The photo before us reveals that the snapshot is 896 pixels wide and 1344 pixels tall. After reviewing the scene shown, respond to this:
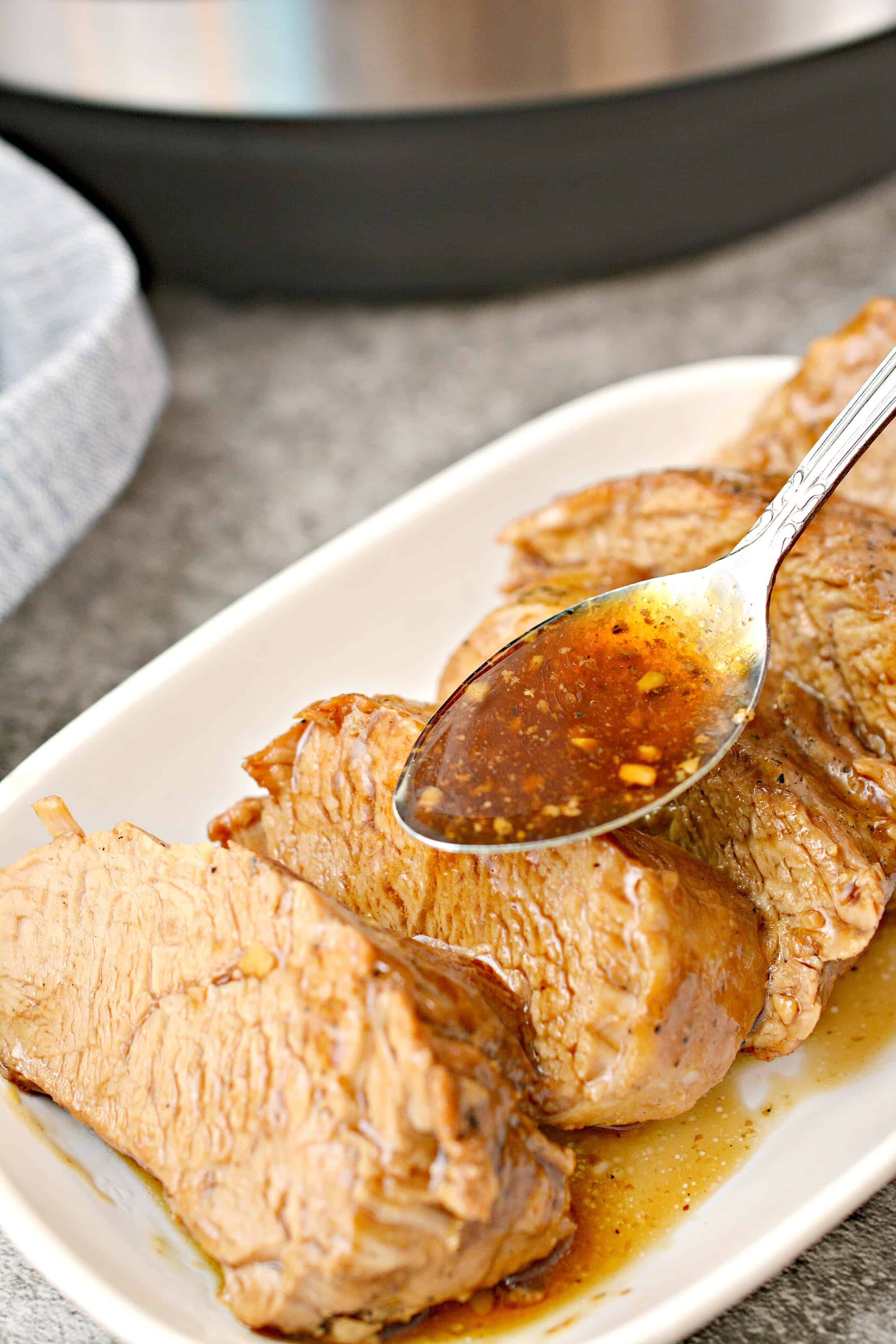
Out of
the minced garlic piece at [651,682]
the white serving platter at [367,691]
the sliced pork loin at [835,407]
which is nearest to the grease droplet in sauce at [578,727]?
the minced garlic piece at [651,682]

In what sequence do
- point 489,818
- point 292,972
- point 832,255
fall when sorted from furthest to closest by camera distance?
1. point 832,255
2. point 489,818
3. point 292,972

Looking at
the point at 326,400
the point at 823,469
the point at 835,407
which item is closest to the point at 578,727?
the point at 823,469

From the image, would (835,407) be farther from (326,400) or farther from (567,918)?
(326,400)

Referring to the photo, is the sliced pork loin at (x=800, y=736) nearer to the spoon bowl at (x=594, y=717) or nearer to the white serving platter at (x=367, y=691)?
the spoon bowl at (x=594, y=717)

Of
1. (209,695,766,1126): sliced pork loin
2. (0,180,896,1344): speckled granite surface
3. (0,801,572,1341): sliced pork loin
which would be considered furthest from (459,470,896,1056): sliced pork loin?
(0,180,896,1344): speckled granite surface

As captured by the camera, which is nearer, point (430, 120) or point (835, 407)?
point (835, 407)

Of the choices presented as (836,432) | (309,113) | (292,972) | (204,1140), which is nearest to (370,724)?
(292,972)

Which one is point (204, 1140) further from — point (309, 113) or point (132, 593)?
point (309, 113)
